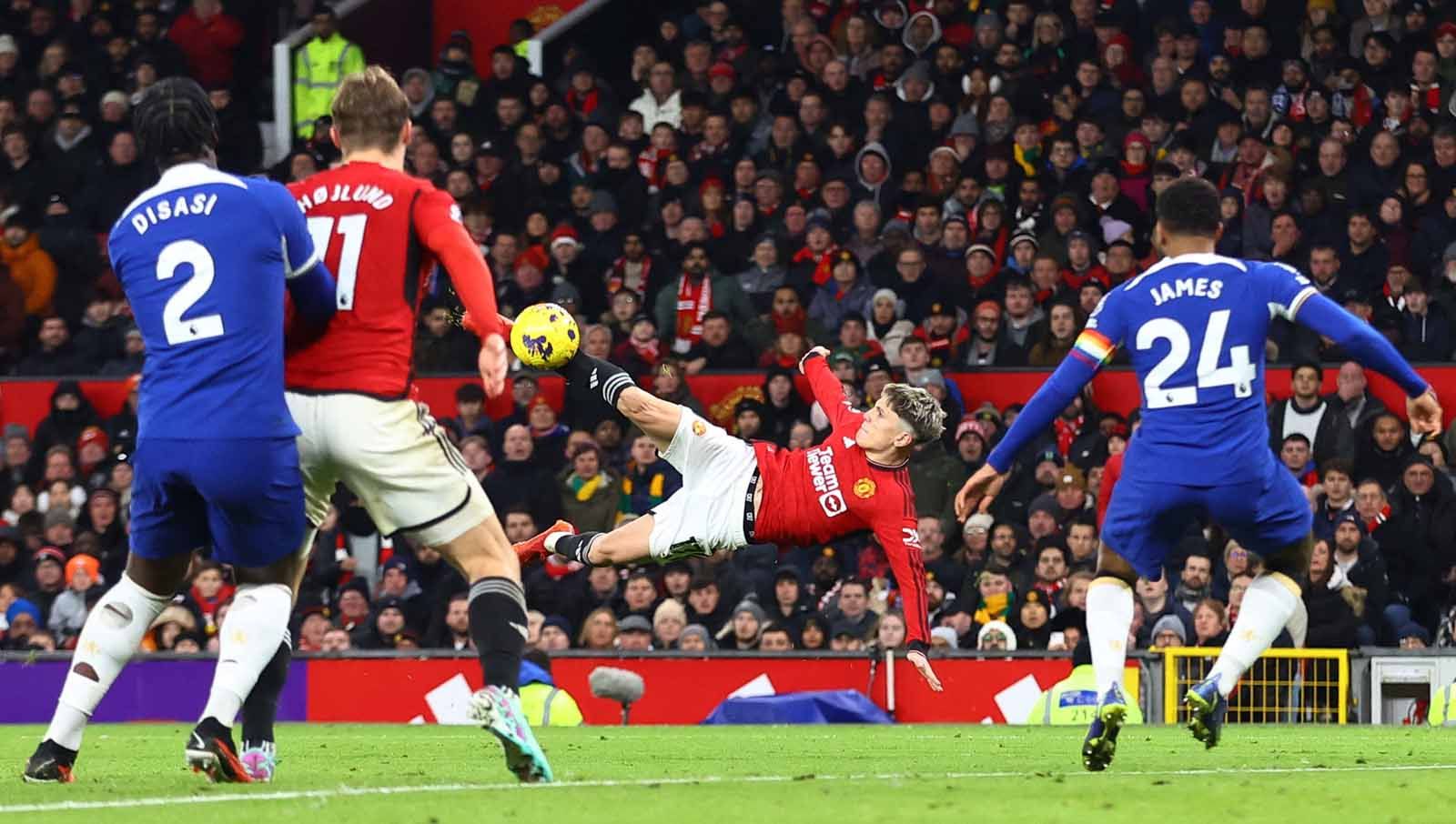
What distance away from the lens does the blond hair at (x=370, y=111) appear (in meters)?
7.21

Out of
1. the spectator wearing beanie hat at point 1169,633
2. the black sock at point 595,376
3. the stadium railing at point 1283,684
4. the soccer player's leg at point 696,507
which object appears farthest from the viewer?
the spectator wearing beanie hat at point 1169,633

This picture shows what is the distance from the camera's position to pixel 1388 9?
19484 millimetres

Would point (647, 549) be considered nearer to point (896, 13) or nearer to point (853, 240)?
point (853, 240)

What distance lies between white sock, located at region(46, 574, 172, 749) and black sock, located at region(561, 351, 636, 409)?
380cm

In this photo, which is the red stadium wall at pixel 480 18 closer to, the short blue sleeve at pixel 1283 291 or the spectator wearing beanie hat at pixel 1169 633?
the spectator wearing beanie hat at pixel 1169 633

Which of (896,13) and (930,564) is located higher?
(896,13)

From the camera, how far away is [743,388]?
18.5 m

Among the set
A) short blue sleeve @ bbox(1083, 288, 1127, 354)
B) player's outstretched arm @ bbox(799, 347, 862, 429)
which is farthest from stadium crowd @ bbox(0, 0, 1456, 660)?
short blue sleeve @ bbox(1083, 288, 1127, 354)

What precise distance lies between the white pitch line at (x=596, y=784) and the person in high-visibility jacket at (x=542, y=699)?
22.8 feet

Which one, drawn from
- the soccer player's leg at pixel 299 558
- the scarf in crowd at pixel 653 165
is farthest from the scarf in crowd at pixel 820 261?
the soccer player's leg at pixel 299 558

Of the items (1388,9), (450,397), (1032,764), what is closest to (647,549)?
(1032,764)

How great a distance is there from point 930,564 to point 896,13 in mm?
6632

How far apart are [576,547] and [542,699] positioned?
3019 millimetres

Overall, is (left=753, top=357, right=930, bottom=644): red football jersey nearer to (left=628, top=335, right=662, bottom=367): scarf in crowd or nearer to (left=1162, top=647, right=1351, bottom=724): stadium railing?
(left=1162, top=647, right=1351, bottom=724): stadium railing
